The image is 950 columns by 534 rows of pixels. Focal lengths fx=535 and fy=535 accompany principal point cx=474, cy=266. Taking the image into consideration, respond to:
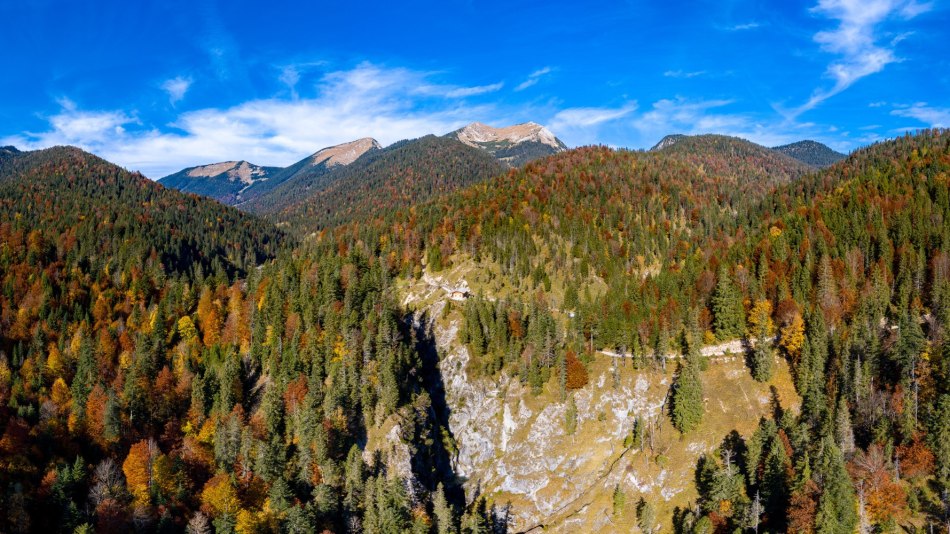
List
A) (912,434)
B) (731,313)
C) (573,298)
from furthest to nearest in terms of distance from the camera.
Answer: (573,298) < (731,313) < (912,434)

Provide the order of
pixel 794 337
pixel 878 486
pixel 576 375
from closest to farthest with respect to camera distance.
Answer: pixel 878 486
pixel 794 337
pixel 576 375

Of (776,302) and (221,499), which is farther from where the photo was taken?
(776,302)

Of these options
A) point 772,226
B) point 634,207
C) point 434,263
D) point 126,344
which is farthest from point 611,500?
point 126,344

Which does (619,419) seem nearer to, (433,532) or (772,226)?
(433,532)

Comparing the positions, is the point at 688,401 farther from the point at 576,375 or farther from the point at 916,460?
the point at 916,460

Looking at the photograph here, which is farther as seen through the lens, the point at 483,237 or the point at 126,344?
the point at 483,237

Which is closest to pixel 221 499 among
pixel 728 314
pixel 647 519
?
pixel 647 519

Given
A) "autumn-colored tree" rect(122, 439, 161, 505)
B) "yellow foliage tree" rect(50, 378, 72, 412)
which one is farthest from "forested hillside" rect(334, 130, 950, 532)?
"yellow foliage tree" rect(50, 378, 72, 412)
